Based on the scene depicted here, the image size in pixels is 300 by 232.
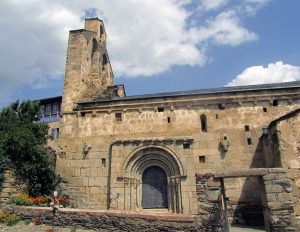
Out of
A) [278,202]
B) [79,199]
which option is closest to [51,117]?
[79,199]

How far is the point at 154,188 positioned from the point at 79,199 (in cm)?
408

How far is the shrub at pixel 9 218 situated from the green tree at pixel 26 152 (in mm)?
2316

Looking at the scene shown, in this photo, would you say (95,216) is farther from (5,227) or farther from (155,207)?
(155,207)

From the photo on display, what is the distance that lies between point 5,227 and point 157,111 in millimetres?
9348

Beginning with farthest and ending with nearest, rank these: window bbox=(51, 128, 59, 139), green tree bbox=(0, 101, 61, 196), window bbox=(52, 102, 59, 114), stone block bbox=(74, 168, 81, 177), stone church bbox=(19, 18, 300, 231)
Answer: window bbox=(52, 102, 59, 114)
window bbox=(51, 128, 59, 139)
stone block bbox=(74, 168, 81, 177)
stone church bbox=(19, 18, 300, 231)
green tree bbox=(0, 101, 61, 196)

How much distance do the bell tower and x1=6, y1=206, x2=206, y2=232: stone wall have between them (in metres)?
7.89

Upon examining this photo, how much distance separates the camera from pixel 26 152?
46.3 ft

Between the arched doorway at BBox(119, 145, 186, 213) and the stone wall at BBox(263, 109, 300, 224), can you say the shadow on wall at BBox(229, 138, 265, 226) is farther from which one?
the arched doorway at BBox(119, 145, 186, 213)

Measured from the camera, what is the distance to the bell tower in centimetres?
1775

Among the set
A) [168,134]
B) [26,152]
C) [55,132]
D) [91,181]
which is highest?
[55,132]

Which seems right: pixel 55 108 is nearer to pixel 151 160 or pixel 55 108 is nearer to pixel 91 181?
pixel 91 181

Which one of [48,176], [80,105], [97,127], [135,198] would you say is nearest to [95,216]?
[135,198]

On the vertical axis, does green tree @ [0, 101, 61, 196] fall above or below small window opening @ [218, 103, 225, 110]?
below

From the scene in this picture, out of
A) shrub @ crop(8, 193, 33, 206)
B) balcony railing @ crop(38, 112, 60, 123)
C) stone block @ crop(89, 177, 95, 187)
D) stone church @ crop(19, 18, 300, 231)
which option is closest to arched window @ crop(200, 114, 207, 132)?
stone church @ crop(19, 18, 300, 231)
